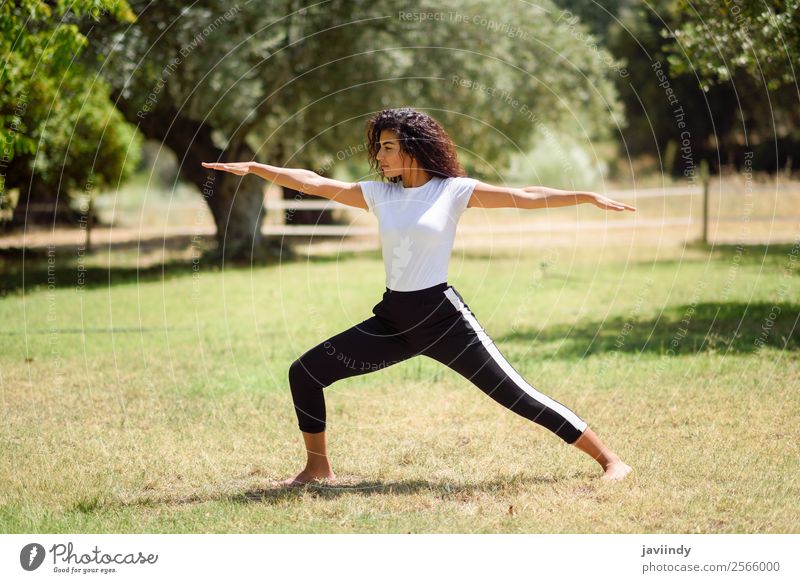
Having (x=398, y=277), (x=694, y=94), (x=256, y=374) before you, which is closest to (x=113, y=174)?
(x=256, y=374)

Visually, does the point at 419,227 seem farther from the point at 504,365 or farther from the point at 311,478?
the point at 311,478

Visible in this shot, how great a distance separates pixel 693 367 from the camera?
10.1 m

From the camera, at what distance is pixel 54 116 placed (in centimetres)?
2253

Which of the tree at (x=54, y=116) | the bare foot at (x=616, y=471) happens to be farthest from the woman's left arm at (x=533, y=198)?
the tree at (x=54, y=116)

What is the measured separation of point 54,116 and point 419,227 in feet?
61.2

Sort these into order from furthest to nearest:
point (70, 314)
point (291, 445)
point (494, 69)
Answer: point (494, 69) → point (70, 314) → point (291, 445)

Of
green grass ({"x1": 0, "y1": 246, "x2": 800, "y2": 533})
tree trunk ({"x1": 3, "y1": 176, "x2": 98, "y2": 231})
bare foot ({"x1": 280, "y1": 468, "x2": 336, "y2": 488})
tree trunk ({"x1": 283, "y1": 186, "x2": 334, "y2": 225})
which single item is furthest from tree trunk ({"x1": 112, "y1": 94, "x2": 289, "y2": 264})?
bare foot ({"x1": 280, "y1": 468, "x2": 336, "y2": 488})

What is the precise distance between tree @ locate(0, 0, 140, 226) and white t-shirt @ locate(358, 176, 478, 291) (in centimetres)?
505

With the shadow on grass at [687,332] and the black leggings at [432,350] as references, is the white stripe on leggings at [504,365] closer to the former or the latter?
the black leggings at [432,350]

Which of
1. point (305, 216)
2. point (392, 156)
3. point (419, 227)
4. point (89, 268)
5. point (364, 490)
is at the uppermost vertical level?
point (392, 156)

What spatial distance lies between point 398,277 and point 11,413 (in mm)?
4617

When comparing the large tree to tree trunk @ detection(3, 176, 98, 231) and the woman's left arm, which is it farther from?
the woman's left arm

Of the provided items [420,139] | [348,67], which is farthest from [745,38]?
[348,67]
